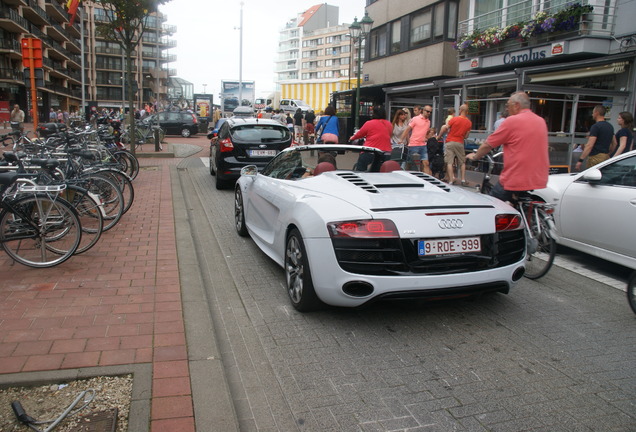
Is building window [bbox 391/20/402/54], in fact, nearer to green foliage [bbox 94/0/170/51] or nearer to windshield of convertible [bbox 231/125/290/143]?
green foliage [bbox 94/0/170/51]

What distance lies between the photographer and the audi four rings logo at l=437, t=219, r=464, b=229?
13.1 ft

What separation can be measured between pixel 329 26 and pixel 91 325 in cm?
13040

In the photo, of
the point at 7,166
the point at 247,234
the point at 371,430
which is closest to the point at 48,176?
the point at 7,166

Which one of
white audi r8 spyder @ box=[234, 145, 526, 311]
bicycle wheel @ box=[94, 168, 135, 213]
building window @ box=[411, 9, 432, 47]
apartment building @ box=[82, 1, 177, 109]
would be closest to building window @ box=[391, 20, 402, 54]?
building window @ box=[411, 9, 432, 47]

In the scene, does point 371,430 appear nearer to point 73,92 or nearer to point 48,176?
point 48,176

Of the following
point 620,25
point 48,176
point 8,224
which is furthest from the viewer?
A: point 620,25

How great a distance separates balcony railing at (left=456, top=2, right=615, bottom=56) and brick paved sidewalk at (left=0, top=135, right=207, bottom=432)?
13237 millimetres

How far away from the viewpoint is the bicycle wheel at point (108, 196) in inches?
269

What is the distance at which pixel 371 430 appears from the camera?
2801 mm

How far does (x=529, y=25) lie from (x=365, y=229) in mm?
14792

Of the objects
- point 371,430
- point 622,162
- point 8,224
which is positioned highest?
point 622,162

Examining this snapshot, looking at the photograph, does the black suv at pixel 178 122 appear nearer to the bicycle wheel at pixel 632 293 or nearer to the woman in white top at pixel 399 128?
the woman in white top at pixel 399 128

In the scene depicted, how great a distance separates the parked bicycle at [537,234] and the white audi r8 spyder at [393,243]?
1156 millimetres

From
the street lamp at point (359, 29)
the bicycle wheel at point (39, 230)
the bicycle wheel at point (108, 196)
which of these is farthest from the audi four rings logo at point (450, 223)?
the street lamp at point (359, 29)
